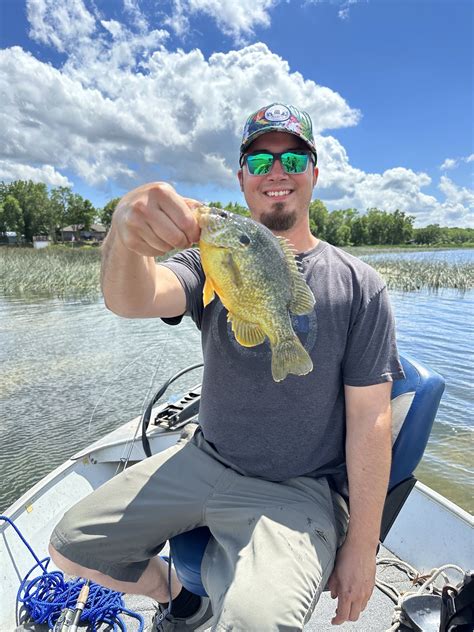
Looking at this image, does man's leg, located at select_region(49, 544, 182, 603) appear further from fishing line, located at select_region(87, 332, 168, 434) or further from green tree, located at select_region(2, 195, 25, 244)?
green tree, located at select_region(2, 195, 25, 244)

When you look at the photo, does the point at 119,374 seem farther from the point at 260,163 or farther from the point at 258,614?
the point at 258,614

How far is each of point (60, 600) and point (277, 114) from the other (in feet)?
10.9

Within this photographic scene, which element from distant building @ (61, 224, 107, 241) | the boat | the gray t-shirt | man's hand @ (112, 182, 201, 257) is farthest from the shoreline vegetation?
distant building @ (61, 224, 107, 241)

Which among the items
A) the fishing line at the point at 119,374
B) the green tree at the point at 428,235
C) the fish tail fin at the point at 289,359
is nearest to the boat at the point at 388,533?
the fish tail fin at the point at 289,359

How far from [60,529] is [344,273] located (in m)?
1.97

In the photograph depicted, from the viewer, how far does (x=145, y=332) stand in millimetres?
14320

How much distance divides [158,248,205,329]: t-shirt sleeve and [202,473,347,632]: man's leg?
0.90 m

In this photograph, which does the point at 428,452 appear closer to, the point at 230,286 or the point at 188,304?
the point at 188,304

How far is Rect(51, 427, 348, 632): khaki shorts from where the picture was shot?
5.82 ft

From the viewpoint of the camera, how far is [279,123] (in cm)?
246

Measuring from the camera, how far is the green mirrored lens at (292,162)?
249cm

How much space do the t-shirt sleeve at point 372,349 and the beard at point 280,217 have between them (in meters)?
0.66

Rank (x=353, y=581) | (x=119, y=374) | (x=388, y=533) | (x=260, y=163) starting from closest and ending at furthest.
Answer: (x=353, y=581), (x=260, y=163), (x=388, y=533), (x=119, y=374)

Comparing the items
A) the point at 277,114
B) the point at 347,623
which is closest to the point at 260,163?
the point at 277,114
